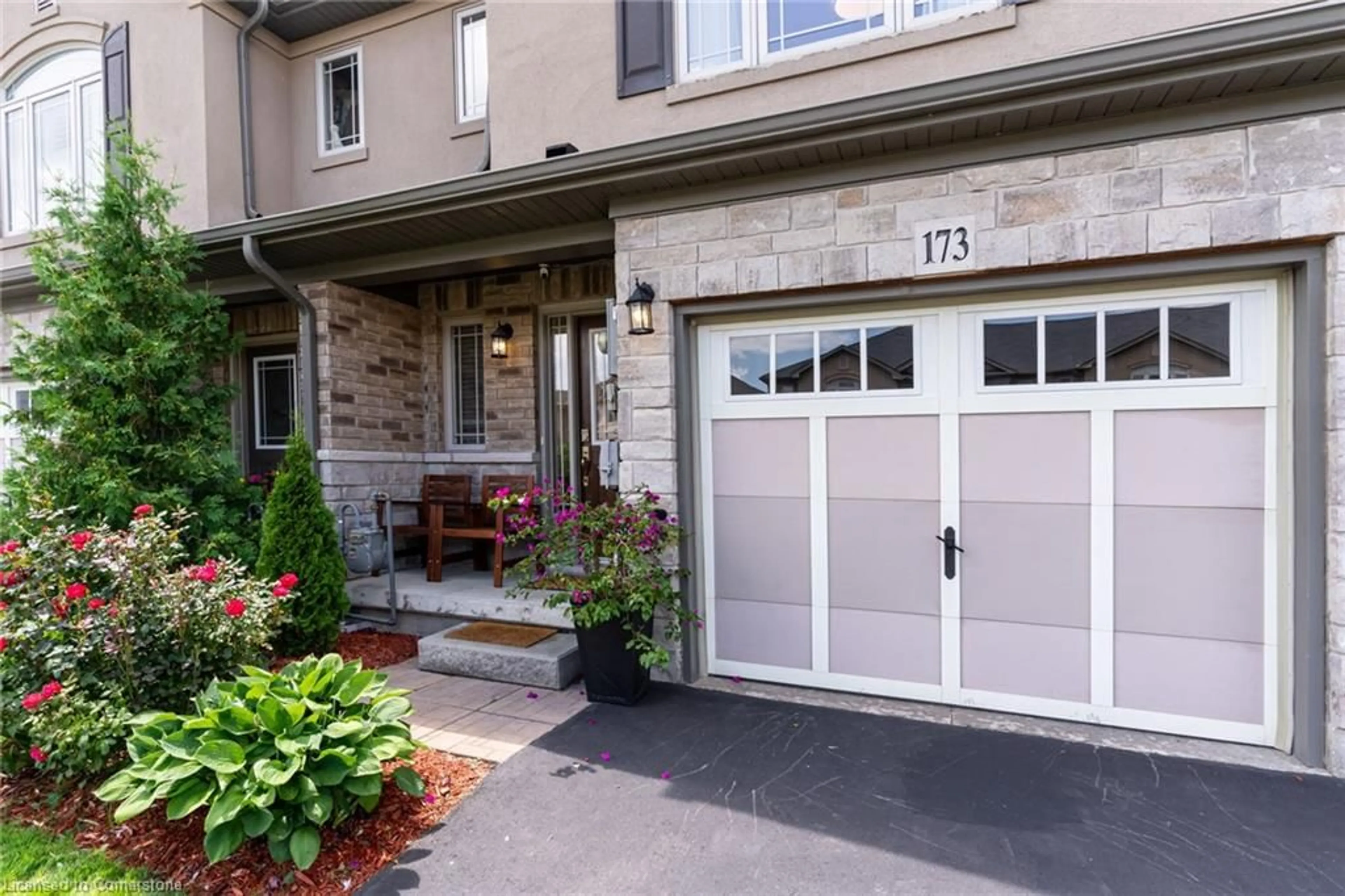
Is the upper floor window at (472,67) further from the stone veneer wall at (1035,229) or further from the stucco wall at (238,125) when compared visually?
the stone veneer wall at (1035,229)

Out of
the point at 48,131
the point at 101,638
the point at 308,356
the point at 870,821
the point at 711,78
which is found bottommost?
the point at 870,821

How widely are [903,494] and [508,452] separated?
12.2 ft

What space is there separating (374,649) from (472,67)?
4824mm

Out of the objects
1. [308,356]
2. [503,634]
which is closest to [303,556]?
[503,634]

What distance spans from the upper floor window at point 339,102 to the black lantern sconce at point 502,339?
2.13m

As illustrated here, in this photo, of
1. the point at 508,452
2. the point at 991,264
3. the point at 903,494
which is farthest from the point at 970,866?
the point at 508,452

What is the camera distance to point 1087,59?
287 centimetres

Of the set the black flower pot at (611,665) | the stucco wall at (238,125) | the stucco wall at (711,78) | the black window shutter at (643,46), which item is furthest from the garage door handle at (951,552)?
the stucco wall at (238,125)

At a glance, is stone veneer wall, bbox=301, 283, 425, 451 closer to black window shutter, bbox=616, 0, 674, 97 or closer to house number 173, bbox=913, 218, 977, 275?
black window shutter, bbox=616, 0, 674, 97

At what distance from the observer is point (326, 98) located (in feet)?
20.7

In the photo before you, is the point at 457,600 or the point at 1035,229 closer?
the point at 1035,229

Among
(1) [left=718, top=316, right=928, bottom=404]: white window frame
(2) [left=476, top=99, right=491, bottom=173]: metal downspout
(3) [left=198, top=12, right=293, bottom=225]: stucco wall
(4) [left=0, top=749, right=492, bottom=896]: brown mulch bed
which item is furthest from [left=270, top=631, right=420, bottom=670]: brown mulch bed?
(3) [left=198, top=12, right=293, bottom=225]: stucco wall

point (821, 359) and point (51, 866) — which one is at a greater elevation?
point (821, 359)

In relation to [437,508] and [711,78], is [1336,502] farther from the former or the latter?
[437,508]
